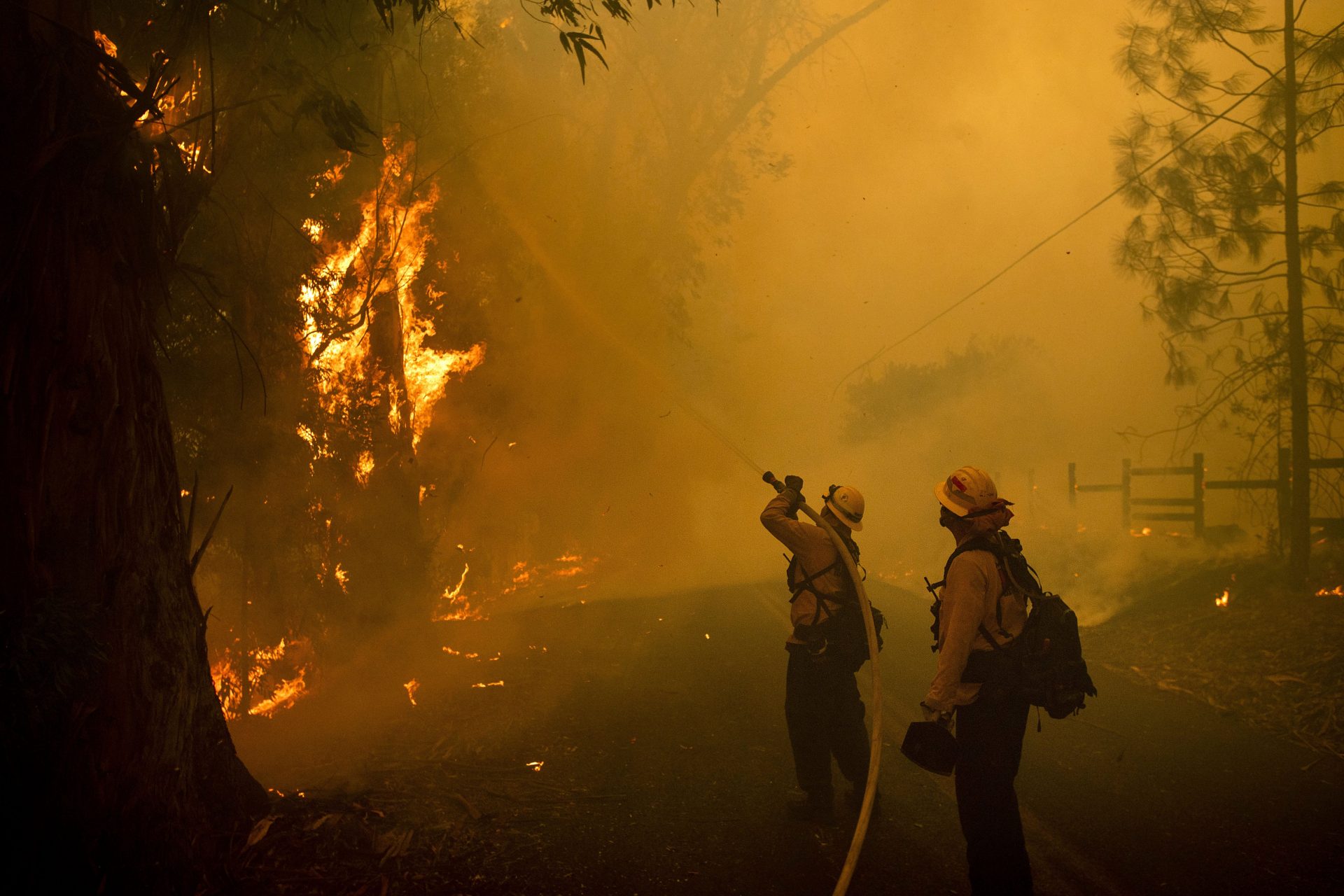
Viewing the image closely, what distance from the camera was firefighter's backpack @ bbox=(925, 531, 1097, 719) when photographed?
3.91 meters

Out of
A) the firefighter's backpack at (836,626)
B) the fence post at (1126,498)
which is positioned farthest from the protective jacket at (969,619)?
the fence post at (1126,498)

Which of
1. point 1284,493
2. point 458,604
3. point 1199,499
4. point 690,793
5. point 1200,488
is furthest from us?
point 1199,499

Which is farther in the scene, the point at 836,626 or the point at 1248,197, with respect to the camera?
the point at 1248,197

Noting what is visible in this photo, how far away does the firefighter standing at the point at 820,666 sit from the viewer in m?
5.30

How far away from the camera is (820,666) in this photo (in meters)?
5.41

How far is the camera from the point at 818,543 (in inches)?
220

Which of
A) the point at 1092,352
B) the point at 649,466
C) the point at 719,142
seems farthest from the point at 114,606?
the point at 1092,352

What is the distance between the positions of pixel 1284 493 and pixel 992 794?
10449 millimetres

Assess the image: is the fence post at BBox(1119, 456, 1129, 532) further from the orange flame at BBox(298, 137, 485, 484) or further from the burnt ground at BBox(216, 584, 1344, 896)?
the orange flame at BBox(298, 137, 485, 484)

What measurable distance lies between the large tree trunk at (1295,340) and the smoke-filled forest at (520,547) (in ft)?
0.22

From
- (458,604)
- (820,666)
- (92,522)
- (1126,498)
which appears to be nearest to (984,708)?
(820,666)

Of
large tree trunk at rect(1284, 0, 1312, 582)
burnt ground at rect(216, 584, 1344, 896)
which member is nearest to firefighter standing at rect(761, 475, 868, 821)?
burnt ground at rect(216, 584, 1344, 896)

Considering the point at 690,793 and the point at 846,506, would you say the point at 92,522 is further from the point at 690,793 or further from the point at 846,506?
the point at 846,506

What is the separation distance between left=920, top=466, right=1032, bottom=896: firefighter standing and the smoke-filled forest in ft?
0.06
